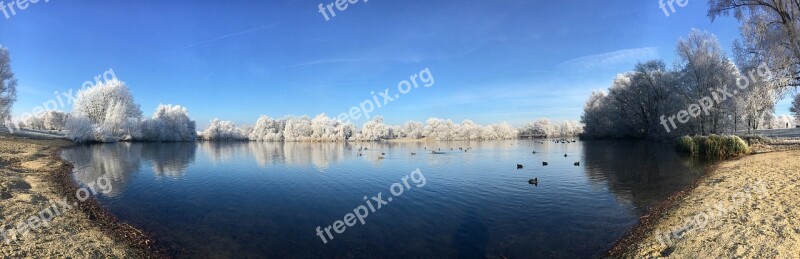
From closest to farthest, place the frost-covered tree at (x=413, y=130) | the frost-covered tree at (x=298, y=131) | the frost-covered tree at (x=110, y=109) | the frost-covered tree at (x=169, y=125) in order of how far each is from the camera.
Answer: the frost-covered tree at (x=110, y=109)
the frost-covered tree at (x=169, y=125)
the frost-covered tree at (x=298, y=131)
the frost-covered tree at (x=413, y=130)

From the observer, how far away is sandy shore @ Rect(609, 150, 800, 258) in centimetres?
822

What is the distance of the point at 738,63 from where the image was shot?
26.6 m

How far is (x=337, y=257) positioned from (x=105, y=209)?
11779mm

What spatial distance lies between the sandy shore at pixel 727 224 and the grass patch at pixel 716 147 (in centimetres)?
1713

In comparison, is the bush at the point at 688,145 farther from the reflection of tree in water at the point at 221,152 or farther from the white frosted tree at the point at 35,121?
the white frosted tree at the point at 35,121

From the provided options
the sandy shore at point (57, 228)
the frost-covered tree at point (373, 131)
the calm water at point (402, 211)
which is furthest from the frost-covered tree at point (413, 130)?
the sandy shore at point (57, 228)

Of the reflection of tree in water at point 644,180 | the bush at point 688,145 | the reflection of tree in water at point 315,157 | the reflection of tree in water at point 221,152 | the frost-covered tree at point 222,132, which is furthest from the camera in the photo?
the frost-covered tree at point 222,132

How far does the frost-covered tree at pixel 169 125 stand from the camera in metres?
97.7

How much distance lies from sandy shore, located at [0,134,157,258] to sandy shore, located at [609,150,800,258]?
44.2 feet

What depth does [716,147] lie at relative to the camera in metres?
31.1

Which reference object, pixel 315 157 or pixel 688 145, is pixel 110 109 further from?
pixel 688 145

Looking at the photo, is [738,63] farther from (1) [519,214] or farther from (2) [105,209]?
(2) [105,209]

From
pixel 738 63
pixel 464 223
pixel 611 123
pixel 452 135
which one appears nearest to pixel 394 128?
pixel 452 135

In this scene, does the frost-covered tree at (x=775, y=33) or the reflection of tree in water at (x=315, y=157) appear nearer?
the frost-covered tree at (x=775, y=33)
